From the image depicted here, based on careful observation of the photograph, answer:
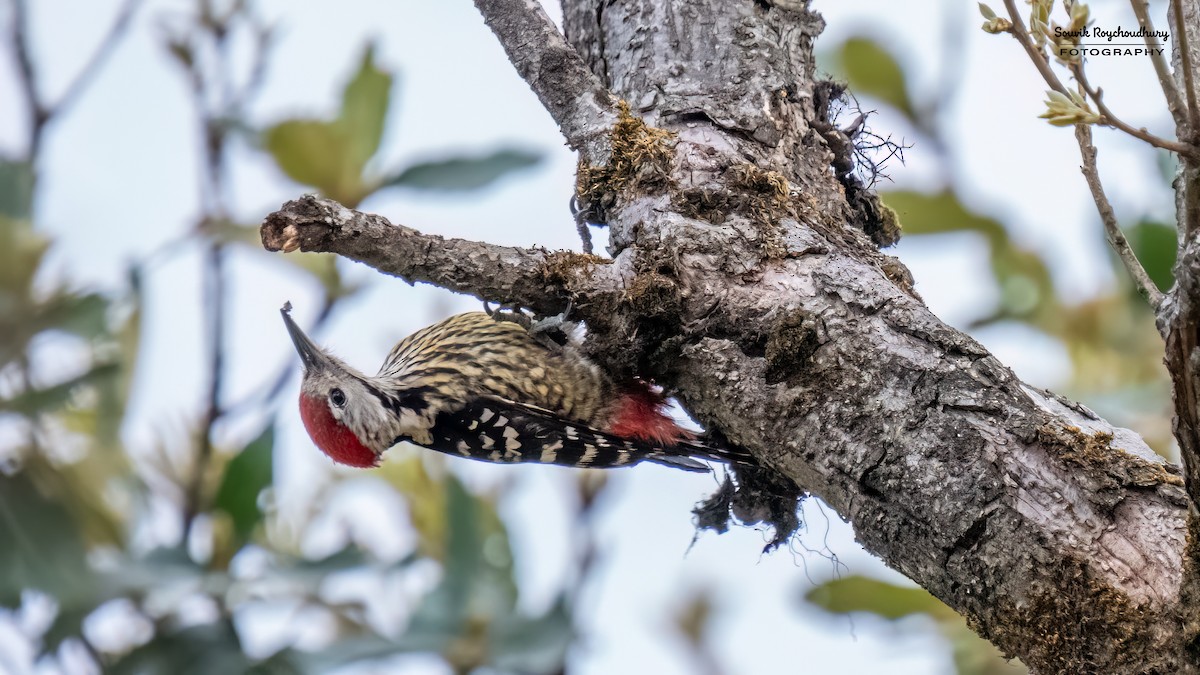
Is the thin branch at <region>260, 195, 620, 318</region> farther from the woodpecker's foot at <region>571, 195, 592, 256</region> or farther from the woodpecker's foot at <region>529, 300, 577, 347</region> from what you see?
the woodpecker's foot at <region>529, 300, 577, 347</region>

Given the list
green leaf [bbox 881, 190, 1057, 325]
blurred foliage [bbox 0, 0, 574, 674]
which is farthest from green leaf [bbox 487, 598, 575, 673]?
green leaf [bbox 881, 190, 1057, 325]

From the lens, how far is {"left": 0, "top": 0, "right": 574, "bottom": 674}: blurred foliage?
6.06 feet

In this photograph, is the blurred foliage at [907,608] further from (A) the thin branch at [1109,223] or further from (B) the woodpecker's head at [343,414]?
(B) the woodpecker's head at [343,414]

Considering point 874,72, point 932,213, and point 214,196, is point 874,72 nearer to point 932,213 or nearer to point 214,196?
point 932,213

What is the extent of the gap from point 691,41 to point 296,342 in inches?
62.2

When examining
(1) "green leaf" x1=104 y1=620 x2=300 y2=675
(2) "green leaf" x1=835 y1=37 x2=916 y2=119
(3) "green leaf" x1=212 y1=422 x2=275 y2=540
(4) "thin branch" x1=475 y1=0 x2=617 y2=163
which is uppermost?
(2) "green leaf" x1=835 y1=37 x2=916 y2=119

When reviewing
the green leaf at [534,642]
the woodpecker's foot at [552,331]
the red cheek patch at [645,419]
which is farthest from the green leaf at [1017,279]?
the green leaf at [534,642]

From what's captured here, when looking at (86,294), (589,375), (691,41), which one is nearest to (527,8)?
(691,41)

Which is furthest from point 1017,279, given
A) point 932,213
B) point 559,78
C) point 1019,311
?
point 559,78

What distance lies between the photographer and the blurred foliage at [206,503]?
72.7 inches

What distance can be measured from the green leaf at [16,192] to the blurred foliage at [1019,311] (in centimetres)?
217

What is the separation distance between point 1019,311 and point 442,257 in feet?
7.65

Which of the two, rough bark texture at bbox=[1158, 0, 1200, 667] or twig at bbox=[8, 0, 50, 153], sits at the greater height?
twig at bbox=[8, 0, 50, 153]

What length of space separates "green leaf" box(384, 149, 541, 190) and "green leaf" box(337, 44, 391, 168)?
0.11 metres
